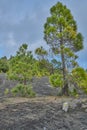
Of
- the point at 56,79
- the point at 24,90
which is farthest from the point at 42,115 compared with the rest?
the point at 24,90

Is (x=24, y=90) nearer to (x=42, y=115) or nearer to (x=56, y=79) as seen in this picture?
(x=56, y=79)

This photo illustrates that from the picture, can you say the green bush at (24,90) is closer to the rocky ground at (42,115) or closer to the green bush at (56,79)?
the green bush at (56,79)

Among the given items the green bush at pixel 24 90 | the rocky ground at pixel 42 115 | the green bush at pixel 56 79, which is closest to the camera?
the rocky ground at pixel 42 115

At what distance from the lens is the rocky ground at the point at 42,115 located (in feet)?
55.8

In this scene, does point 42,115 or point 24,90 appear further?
point 24,90

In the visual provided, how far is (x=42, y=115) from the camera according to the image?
18375 millimetres

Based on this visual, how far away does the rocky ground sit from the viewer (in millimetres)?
17000

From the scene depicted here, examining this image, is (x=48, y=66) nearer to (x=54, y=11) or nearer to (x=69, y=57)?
(x=69, y=57)

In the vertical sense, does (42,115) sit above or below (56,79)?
below

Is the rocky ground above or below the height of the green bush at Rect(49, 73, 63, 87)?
below

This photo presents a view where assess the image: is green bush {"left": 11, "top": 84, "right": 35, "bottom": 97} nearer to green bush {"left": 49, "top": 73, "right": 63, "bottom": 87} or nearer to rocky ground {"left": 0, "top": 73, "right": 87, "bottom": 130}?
green bush {"left": 49, "top": 73, "right": 63, "bottom": 87}

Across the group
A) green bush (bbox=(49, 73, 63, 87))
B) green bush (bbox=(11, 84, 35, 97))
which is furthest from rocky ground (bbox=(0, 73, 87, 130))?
green bush (bbox=(49, 73, 63, 87))

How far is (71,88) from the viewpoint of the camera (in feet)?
81.9

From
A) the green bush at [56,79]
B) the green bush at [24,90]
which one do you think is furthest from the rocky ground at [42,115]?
the green bush at [56,79]
